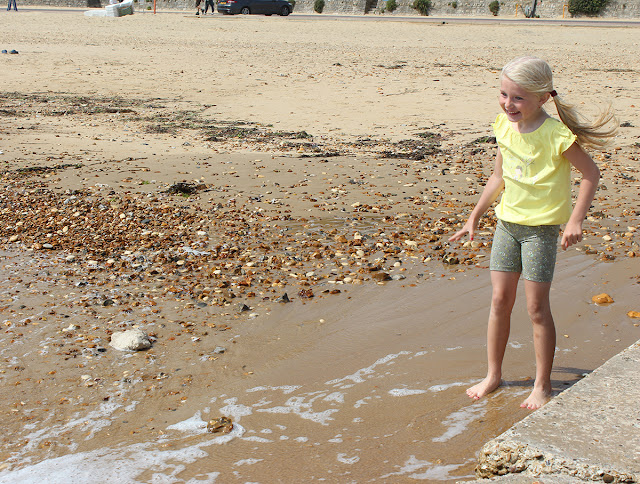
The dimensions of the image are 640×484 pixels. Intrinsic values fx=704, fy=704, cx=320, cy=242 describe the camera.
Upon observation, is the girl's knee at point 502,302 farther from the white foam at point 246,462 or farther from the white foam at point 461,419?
the white foam at point 246,462

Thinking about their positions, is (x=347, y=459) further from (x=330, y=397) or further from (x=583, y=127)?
(x=583, y=127)

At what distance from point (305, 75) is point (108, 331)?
11.4 meters

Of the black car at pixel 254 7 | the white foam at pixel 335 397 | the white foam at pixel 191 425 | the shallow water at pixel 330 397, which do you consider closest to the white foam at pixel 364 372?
the shallow water at pixel 330 397

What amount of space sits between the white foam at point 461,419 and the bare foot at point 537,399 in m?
0.19

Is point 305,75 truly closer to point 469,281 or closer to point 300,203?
point 300,203

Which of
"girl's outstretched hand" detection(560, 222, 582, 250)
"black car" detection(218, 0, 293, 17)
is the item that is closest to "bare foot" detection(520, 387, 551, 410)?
"girl's outstretched hand" detection(560, 222, 582, 250)

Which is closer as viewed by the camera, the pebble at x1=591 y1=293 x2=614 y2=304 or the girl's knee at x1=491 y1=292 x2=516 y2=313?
the girl's knee at x1=491 y1=292 x2=516 y2=313

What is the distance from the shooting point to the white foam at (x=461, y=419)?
2959 mm

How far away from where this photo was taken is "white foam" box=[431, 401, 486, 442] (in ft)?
9.71

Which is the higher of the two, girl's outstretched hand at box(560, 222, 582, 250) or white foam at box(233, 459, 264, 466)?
girl's outstretched hand at box(560, 222, 582, 250)

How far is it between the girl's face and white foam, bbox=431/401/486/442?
1.28 m

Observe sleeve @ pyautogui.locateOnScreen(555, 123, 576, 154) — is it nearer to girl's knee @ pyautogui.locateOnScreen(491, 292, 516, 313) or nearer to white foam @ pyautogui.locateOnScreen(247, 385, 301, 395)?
girl's knee @ pyautogui.locateOnScreen(491, 292, 516, 313)

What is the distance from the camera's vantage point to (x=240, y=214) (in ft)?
21.0

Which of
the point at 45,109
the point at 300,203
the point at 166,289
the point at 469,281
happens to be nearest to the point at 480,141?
the point at 300,203
